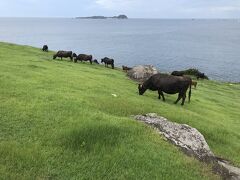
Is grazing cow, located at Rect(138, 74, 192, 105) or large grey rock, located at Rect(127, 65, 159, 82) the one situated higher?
grazing cow, located at Rect(138, 74, 192, 105)

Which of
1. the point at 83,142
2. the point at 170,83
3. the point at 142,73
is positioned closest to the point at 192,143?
the point at 83,142

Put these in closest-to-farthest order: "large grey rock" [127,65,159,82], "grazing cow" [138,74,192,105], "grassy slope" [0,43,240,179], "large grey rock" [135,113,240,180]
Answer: "grassy slope" [0,43,240,179] < "large grey rock" [135,113,240,180] < "grazing cow" [138,74,192,105] < "large grey rock" [127,65,159,82]

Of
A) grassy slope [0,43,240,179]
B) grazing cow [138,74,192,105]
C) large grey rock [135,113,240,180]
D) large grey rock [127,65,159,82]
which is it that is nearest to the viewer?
grassy slope [0,43,240,179]

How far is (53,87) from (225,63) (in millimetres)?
95990

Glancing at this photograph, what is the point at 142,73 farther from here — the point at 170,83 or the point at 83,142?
the point at 83,142

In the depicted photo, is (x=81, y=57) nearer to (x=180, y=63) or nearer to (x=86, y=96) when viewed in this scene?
(x=86, y=96)

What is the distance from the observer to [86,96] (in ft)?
69.3

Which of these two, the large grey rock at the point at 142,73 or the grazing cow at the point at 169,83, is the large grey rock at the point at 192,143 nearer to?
the grazing cow at the point at 169,83

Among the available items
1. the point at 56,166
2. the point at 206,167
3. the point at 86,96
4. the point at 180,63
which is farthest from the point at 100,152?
the point at 180,63

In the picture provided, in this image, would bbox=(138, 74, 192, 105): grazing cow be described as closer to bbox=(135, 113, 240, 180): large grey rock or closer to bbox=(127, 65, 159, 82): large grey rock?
bbox=(135, 113, 240, 180): large grey rock

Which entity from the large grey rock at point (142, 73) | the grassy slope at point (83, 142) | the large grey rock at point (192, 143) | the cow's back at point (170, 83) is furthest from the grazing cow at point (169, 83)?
the large grey rock at point (142, 73)

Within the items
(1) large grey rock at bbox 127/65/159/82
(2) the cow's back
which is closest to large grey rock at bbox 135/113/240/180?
(2) the cow's back

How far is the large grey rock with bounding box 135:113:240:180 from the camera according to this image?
13.5 meters

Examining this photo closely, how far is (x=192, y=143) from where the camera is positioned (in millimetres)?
14672
